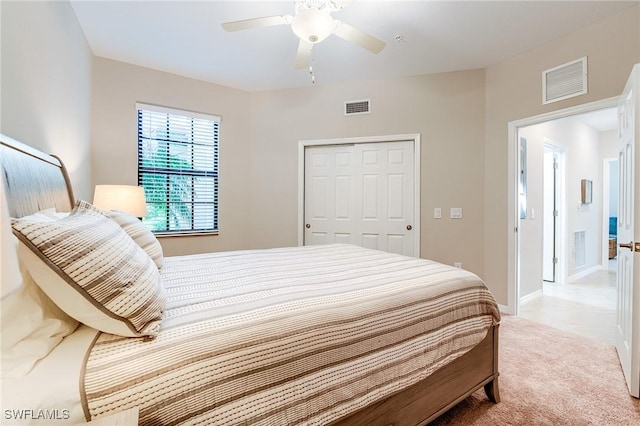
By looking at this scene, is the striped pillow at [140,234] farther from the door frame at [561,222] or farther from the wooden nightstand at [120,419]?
the door frame at [561,222]

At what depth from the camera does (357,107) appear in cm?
394

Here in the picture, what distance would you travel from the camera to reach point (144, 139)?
11.7 feet

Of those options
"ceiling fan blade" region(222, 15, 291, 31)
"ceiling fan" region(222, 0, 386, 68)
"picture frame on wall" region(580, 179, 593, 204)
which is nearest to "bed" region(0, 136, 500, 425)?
"ceiling fan blade" region(222, 15, 291, 31)

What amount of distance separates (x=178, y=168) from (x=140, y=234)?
2363 mm

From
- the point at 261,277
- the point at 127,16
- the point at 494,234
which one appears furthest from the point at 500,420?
the point at 127,16

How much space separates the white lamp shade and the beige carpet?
9.49 ft

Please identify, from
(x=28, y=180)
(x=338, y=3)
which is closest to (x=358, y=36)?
(x=338, y=3)

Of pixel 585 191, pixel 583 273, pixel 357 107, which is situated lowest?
pixel 583 273

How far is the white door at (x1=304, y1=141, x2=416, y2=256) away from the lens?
3840mm

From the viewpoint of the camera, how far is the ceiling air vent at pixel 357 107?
3895 millimetres

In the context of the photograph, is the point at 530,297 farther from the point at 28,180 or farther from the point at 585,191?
the point at 28,180

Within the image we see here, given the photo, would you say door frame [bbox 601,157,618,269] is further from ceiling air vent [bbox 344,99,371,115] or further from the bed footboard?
the bed footboard

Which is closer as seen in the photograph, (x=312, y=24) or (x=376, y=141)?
(x=312, y=24)

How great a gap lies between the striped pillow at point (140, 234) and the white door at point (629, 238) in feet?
9.34
